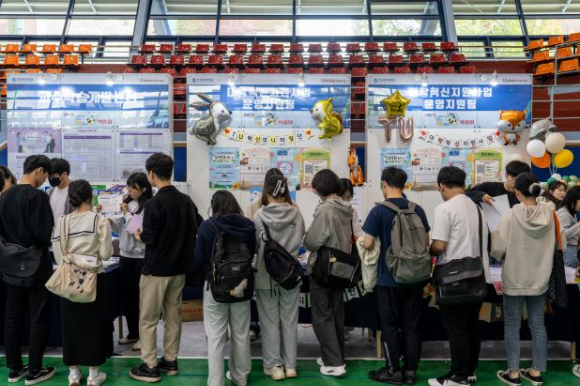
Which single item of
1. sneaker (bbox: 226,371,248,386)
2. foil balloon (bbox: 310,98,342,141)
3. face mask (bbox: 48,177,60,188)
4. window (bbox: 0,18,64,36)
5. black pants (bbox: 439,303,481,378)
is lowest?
sneaker (bbox: 226,371,248,386)

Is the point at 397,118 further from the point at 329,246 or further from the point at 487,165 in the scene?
the point at 329,246

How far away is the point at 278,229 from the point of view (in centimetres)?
340

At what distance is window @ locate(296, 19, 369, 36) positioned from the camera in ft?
37.7

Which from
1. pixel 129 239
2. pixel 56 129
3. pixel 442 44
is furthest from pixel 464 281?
pixel 442 44

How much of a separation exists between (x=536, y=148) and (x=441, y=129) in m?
1.01

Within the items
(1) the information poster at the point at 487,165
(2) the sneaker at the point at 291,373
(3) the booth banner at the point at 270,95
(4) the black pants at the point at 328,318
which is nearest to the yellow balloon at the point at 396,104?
(3) the booth banner at the point at 270,95

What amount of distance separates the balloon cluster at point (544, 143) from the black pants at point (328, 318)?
10.5 feet

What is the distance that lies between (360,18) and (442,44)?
206 centimetres

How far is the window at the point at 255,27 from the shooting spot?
455 inches

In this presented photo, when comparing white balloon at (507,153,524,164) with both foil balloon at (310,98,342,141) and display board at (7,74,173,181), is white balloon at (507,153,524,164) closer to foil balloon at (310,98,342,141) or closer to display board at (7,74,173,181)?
foil balloon at (310,98,342,141)

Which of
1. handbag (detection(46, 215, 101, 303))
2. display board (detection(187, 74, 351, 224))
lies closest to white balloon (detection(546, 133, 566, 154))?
display board (detection(187, 74, 351, 224))

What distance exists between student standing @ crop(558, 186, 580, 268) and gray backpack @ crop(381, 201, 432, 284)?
1791 millimetres

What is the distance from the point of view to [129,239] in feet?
12.9

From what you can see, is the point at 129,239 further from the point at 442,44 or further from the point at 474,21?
the point at 474,21
